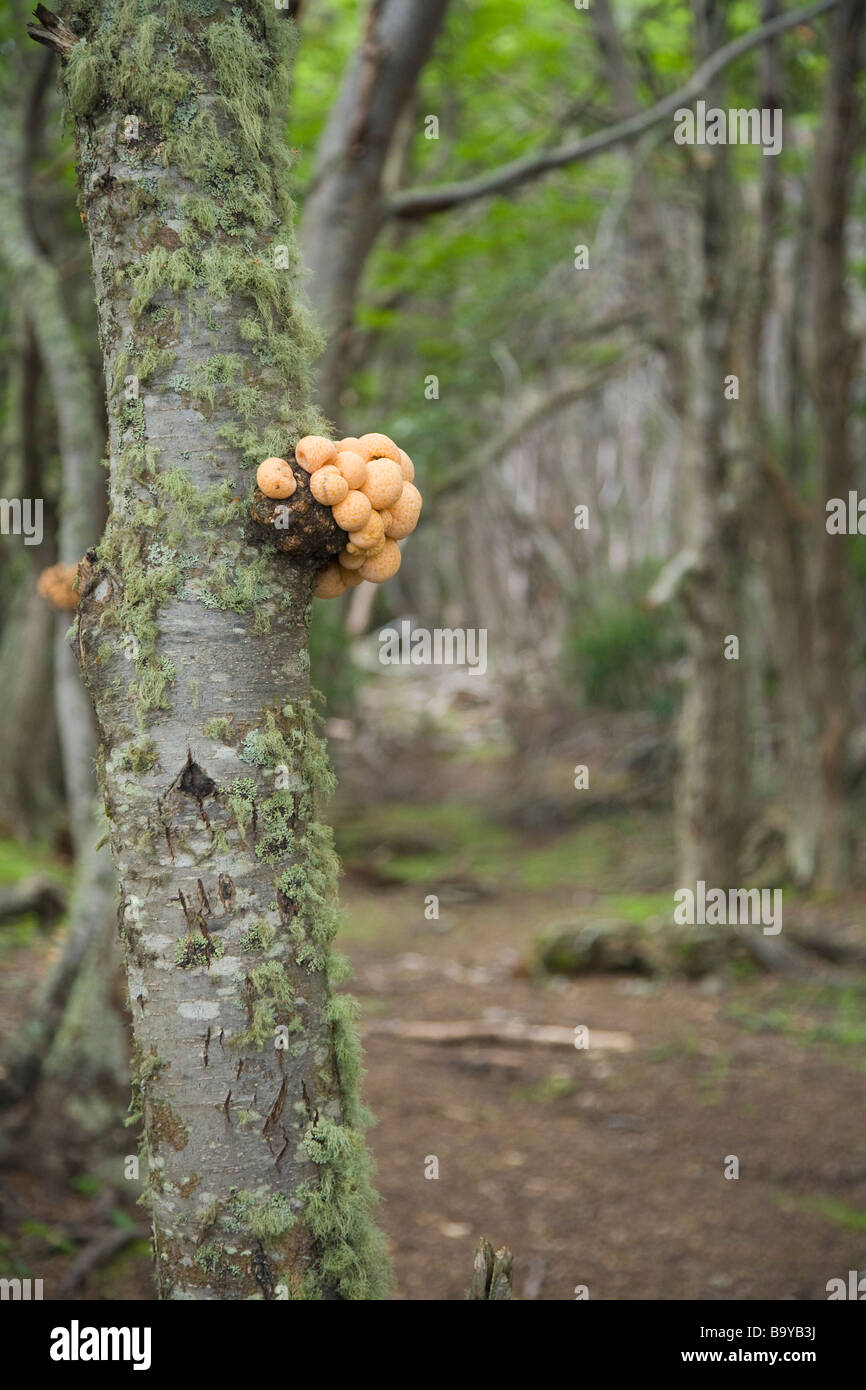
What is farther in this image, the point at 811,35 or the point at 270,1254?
the point at 811,35

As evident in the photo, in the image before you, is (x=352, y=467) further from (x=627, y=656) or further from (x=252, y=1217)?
(x=627, y=656)

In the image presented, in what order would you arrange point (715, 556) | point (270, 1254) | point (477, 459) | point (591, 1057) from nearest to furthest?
point (270, 1254)
point (591, 1057)
point (715, 556)
point (477, 459)

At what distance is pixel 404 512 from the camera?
75.2 inches

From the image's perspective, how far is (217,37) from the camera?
185cm

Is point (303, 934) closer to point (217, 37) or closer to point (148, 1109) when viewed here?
point (148, 1109)

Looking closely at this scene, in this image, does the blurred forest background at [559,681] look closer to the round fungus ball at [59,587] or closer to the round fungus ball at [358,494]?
the round fungus ball at [59,587]

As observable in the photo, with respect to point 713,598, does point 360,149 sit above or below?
above

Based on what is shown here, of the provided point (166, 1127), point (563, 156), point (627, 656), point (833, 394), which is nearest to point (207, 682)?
point (166, 1127)

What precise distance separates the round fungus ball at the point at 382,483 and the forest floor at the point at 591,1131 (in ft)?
2.48

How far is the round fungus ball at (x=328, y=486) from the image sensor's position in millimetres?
1774

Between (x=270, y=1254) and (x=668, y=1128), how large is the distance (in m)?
3.72

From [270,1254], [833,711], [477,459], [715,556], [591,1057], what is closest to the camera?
[270,1254]

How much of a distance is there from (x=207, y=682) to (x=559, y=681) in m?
12.2

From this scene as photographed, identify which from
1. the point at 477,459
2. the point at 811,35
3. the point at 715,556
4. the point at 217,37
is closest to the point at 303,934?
Result: the point at 217,37
